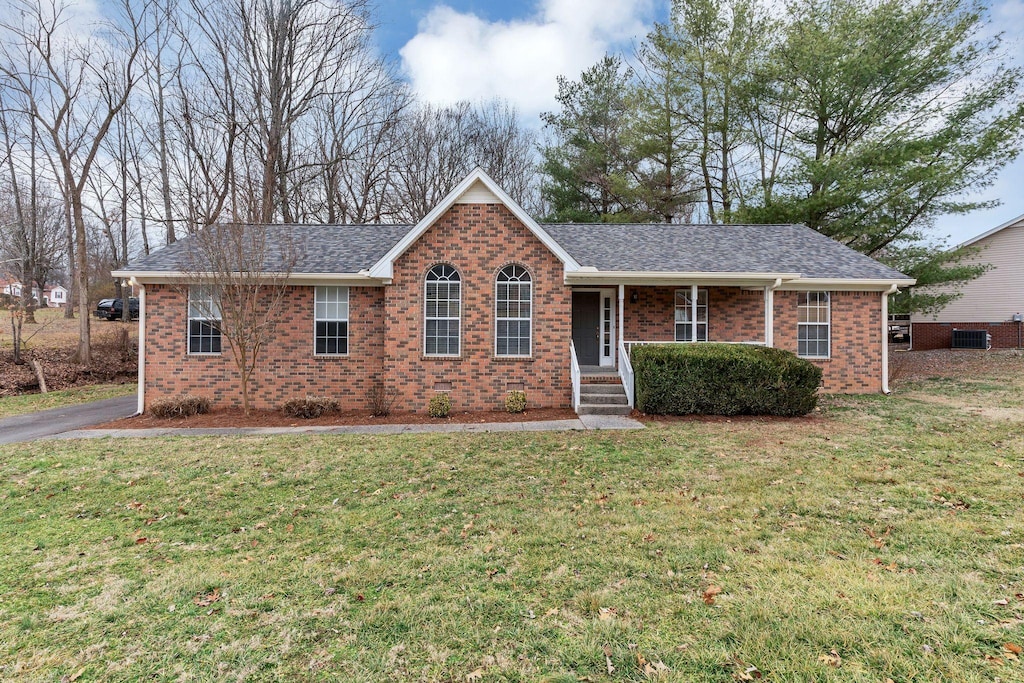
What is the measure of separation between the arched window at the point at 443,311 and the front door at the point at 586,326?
3.63m

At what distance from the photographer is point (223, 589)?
3.44m

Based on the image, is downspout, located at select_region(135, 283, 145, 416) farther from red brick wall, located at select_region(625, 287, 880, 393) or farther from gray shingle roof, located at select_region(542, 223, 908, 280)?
red brick wall, located at select_region(625, 287, 880, 393)

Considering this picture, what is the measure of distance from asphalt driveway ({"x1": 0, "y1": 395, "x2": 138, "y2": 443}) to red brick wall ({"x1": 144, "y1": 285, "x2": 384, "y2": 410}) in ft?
3.89

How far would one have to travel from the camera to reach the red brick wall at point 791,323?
12.7 metres

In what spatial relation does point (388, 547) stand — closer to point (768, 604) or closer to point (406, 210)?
point (768, 604)

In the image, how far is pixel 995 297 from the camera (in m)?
21.9

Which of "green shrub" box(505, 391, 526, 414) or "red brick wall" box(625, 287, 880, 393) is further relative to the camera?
"red brick wall" box(625, 287, 880, 393)

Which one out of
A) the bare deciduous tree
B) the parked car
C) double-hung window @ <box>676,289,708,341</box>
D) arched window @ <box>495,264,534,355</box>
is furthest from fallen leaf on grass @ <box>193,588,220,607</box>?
the parked car

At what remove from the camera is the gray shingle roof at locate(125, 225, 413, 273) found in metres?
11.5

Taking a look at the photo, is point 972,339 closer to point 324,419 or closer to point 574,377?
point 574,377

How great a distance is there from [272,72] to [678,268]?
20809mm

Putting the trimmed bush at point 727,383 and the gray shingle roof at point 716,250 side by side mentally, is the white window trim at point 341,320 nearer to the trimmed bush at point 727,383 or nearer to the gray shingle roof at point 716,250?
the gray shingle roof at point 716,250

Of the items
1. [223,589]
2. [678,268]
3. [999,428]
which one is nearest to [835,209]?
[678,268]

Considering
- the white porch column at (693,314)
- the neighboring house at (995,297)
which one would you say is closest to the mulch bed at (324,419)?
the white porch column at (693,314)
